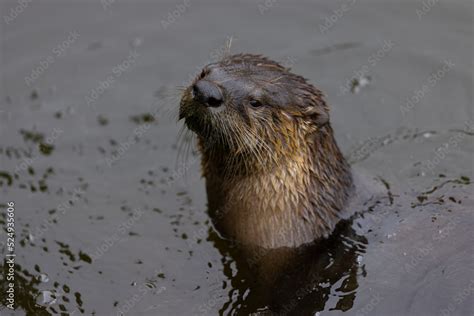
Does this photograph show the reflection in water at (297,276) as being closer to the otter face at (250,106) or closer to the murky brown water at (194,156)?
the murky brown water at (194,156)

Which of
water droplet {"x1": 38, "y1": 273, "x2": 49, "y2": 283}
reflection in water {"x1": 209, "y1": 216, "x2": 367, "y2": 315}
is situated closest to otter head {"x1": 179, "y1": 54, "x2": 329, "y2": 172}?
reflection in water {"x1": 209, "y1": 216, "x2": 367, "y2": 315}

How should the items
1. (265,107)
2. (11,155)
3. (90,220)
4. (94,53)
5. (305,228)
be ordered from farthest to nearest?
(94,53) < (11,155) < (90,220) < (305,228) < (265,107)

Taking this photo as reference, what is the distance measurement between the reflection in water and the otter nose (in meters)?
1.59

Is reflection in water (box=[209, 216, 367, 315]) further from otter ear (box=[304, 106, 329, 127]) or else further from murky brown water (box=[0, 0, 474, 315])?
otter ear (box=[304, 106, 329, 127])

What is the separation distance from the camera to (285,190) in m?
7.14

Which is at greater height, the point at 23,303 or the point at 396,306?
the point at 396,306

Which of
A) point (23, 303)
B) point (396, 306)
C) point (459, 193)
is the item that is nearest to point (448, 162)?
point (459, 193)

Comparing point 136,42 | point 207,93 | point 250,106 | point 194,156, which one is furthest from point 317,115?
point 136,42

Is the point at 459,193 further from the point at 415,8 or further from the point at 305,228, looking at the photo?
the point at 415,8

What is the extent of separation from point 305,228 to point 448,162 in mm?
2081

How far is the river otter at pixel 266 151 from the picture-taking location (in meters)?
6.62

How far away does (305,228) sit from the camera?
23.8ft

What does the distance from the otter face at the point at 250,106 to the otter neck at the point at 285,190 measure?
0.18m

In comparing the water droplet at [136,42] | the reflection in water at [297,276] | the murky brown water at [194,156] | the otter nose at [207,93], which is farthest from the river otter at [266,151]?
the water droplet at [136,42]
